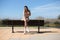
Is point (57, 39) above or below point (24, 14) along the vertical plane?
below

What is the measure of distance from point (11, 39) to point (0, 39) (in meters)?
0.45

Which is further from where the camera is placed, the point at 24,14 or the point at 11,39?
the point at 24,14

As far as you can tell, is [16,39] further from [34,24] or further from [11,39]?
[34,24]

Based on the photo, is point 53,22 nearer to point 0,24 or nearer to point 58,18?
point 58,18

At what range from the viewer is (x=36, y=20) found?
14109 millimetres

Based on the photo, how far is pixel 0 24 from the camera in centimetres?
1469

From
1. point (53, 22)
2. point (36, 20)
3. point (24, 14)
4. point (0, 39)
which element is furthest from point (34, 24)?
point (0, 39)

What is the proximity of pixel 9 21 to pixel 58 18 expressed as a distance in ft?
11.9

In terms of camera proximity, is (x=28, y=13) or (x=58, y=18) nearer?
(x=28, y=13)

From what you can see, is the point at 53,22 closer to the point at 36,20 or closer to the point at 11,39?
the point at 36,20

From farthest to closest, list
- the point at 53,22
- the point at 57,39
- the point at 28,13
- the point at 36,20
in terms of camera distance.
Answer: the point at 53,22 < the point at 36,20 < the point at 28,13 < the point at 57,39

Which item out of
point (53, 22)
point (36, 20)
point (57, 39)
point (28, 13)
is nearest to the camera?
point (57, 39)

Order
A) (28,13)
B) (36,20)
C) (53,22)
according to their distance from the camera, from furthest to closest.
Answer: (53,22) < (36,20) < (28,13)

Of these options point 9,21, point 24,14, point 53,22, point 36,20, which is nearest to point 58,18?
point 53,22
